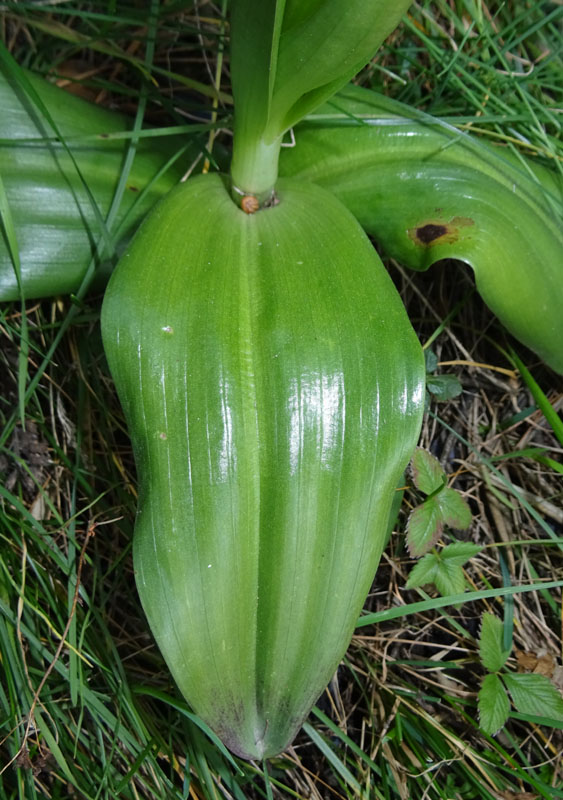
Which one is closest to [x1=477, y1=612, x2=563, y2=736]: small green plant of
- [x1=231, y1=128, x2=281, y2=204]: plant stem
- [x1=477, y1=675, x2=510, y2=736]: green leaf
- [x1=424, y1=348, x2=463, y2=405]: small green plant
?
[x1=477, y1=675, x2=510, y2=736]: green leaf

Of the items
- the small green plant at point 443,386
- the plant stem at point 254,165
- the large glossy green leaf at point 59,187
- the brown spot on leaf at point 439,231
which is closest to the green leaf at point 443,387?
→ the small green plant at point 443,386

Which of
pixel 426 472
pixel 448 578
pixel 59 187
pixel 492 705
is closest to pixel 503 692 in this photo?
pixel 492 705

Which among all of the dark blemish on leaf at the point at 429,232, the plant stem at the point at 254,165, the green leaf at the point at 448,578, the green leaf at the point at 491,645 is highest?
the plant stem at the point at 254,165

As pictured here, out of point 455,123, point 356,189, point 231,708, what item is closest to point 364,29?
point 356,189

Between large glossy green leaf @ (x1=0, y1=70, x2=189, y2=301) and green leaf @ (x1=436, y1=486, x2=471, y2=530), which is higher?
large glossy green leaf @ (x1=0, y1=70, x2=189, y2=301)

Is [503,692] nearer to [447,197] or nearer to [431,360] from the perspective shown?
[431,360]

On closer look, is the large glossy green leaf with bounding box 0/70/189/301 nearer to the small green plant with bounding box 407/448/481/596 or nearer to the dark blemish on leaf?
the dark blemish on leaf

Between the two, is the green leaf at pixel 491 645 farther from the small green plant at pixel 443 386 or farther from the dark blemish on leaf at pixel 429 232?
the dark blemish on leaf at pixel 429 232
